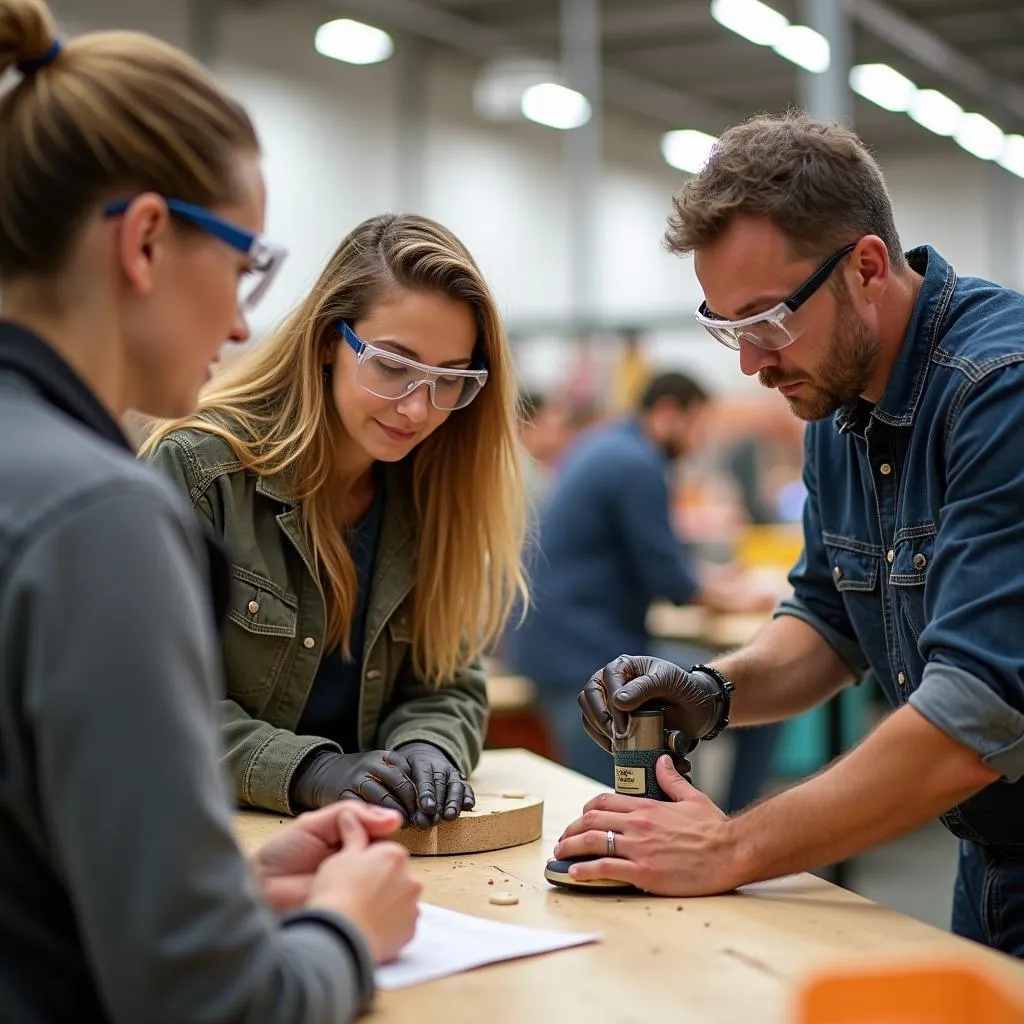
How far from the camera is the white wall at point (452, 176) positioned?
28.7ft

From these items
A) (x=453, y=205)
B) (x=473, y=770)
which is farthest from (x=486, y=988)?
(x=453, y=205)

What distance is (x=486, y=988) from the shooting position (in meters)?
1.32

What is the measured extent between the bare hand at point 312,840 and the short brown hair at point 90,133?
25.8 inches

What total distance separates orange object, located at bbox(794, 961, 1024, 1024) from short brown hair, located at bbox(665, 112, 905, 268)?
1024mm

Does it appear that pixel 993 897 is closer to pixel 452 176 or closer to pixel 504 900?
pixel 504 900

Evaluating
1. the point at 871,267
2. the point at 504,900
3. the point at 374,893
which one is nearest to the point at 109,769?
the point at 374,893

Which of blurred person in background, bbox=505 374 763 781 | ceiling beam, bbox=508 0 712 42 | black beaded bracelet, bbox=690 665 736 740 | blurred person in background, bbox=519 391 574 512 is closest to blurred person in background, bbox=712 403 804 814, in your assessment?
blurred person in background, bbox=519 391 574 512

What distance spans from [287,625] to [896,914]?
0.96 m

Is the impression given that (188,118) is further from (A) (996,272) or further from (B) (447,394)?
(A) (996,272)

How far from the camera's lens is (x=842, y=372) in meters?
1.87

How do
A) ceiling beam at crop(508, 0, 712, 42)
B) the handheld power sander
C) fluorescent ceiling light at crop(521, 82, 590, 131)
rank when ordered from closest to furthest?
the handheld power sander, ceiling beam at crop(508, 0, 712, 42), fluorescent ceiling light at crop(521, 82, 590, 131)

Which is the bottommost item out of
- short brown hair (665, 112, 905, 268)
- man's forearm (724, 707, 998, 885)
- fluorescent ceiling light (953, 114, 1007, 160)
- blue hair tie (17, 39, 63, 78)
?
man's forearm (724, 707, 998, 885)

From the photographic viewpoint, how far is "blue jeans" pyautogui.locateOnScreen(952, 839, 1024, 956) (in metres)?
1.87

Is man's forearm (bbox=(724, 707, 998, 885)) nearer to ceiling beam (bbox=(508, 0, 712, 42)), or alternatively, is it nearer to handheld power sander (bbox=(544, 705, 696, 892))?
handheld power sander (bbox=(544, 705, 696, 892))
